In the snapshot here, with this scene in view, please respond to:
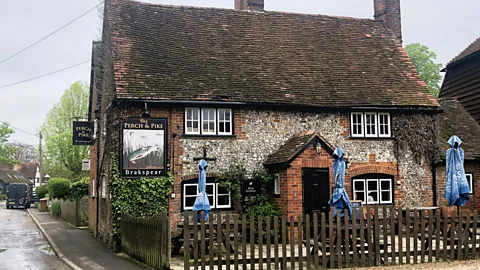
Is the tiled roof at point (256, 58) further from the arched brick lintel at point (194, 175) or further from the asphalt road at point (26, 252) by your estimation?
the asphalt road at point (26, 252)

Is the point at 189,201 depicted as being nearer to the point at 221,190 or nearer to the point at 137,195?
the point at 221,190

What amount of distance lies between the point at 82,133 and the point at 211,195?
6.55 meters

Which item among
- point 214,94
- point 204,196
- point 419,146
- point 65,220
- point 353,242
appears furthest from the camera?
point 65,220

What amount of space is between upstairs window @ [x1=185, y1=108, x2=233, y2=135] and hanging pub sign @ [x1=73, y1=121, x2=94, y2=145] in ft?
18.0

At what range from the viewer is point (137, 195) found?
1648 cm

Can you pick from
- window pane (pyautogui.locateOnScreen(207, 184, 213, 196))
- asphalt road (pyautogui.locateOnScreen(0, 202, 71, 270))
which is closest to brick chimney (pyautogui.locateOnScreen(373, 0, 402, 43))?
window pane (pyautogui.locateOnScreen(207, 184, 213, 196))

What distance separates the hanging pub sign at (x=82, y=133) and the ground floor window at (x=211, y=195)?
18.8 feet

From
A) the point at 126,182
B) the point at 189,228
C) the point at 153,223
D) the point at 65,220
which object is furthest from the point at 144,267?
the point at 65,220

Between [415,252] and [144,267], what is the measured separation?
6.56 metres

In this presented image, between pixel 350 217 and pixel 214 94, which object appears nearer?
pixel 350 217

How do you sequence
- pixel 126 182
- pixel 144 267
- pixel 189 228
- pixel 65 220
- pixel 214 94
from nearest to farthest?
pixel 189 228
pixel 144 267
pixel 126 182
pixel 214 94
pixel 65 220

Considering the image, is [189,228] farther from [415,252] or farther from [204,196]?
[415,252]

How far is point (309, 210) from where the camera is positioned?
17234mm

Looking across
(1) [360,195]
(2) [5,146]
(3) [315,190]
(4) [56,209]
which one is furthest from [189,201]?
(2) [5,146]
